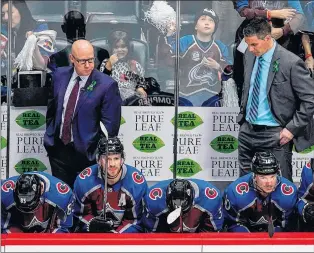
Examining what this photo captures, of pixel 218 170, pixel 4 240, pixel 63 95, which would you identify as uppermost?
pixel 63 95

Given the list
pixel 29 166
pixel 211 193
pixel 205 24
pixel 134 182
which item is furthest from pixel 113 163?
pixel 205 24

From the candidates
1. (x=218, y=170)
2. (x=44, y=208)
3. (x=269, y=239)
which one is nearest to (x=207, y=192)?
(x=218, y=170)

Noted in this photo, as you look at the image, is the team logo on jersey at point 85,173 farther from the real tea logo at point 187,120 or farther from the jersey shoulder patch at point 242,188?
the jersey shoulder patch at point 242,188

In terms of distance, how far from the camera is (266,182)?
580 cm

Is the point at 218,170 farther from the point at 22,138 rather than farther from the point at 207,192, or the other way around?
the point at 22,138

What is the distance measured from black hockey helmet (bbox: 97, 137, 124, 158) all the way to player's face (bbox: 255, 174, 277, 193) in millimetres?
880

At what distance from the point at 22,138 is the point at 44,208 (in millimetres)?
544

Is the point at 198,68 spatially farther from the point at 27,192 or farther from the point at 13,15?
the point at 27,192

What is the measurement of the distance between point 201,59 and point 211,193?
2.71 feet

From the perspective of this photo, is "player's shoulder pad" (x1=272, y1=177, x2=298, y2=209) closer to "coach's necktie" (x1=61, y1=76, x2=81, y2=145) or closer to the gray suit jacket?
the gray suit jacket

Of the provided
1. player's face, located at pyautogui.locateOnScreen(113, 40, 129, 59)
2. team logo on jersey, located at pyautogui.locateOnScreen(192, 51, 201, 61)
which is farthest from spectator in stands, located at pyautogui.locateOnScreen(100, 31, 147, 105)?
team logo on jersey, located at pyautogui.locateOnScreen(192, 51, 201, 61)

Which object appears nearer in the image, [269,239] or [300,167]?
[269,239]

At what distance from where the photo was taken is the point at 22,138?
219 inches

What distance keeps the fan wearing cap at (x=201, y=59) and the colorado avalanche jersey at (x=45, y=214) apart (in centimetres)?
96
